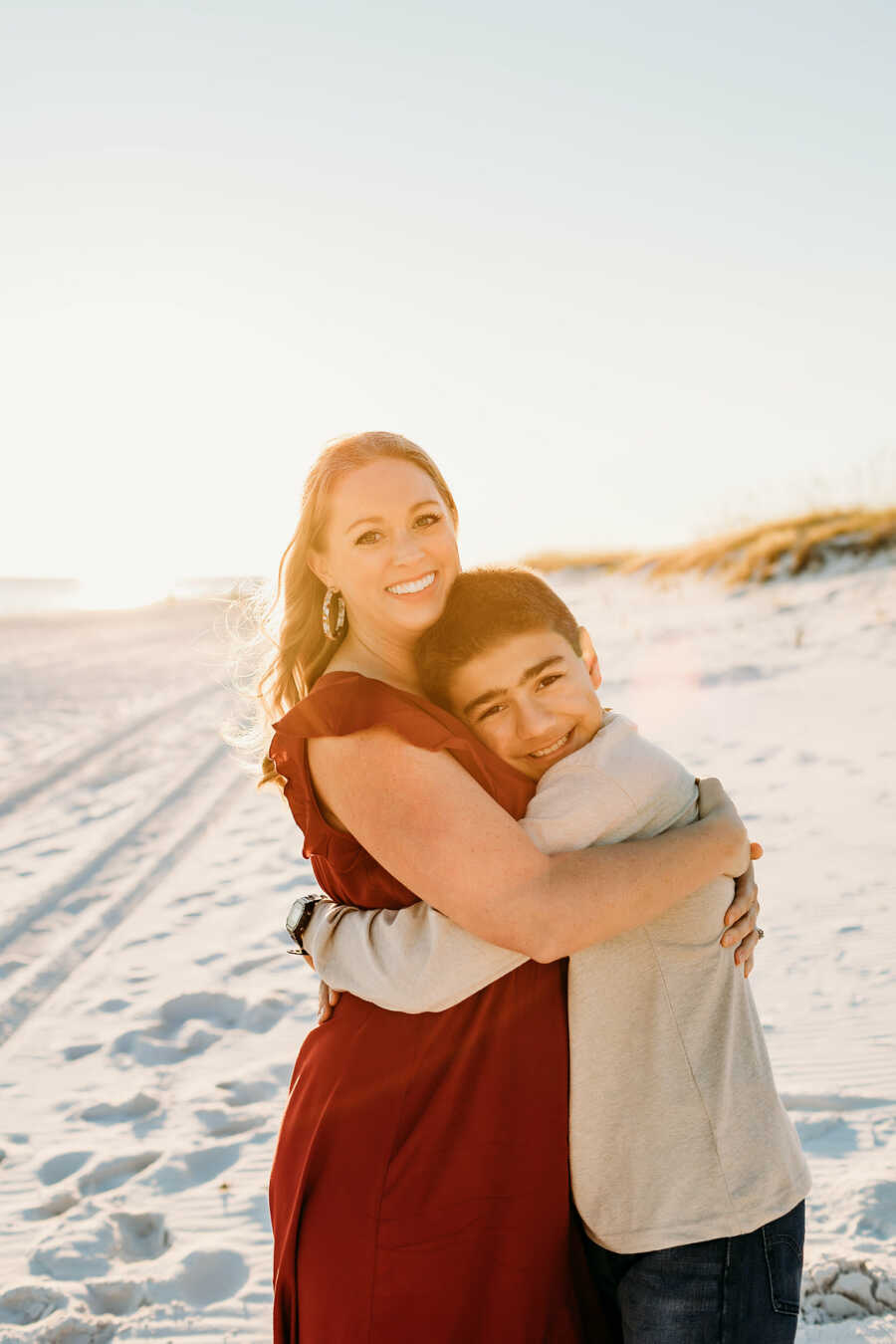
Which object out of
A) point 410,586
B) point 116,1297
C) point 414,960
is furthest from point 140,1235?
point 410,586

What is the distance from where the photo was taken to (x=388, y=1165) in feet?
5.98

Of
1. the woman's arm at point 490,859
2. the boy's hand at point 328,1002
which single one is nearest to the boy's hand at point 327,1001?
the boy's hand at point 328,1002

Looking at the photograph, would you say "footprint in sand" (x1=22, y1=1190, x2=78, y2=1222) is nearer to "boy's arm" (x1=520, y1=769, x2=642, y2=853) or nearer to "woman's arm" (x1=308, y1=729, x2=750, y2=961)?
"woman's arm" (x1=308, y1=729, x2=750, y2=961)

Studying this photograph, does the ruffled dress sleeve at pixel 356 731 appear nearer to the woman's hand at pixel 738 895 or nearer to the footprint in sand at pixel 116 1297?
the woman's hand at pixel 738 895

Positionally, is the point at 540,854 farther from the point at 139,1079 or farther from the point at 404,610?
the point at 139,1079

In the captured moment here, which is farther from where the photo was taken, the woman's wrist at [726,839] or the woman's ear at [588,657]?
the woman's ear at [588,657]

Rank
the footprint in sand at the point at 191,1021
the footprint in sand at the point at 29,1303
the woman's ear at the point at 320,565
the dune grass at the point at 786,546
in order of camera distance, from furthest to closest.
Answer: the dune grass at the point at 786,546, the footprint in sand at the point at 191,1021, the footprint in sand at the point at 29,1303, the woman's ear at the point at 320,565

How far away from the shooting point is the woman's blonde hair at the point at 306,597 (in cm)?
234

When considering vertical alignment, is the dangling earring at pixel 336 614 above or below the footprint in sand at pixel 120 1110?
above

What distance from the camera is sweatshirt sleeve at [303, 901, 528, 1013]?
5.77ft

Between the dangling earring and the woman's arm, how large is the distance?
0.63 m

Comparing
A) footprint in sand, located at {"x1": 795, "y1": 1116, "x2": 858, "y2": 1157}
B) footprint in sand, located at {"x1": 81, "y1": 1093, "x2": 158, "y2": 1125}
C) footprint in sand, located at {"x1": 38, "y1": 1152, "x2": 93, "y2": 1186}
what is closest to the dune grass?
footprint in sand, located at {"x1": 81, "y1": 1093, "x2": 158, "y2": 1125}

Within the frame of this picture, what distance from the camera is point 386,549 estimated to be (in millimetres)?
2311

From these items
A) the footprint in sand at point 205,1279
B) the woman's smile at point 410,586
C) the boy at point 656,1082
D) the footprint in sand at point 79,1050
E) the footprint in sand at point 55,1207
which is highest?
the woman's smile at point 410,586
